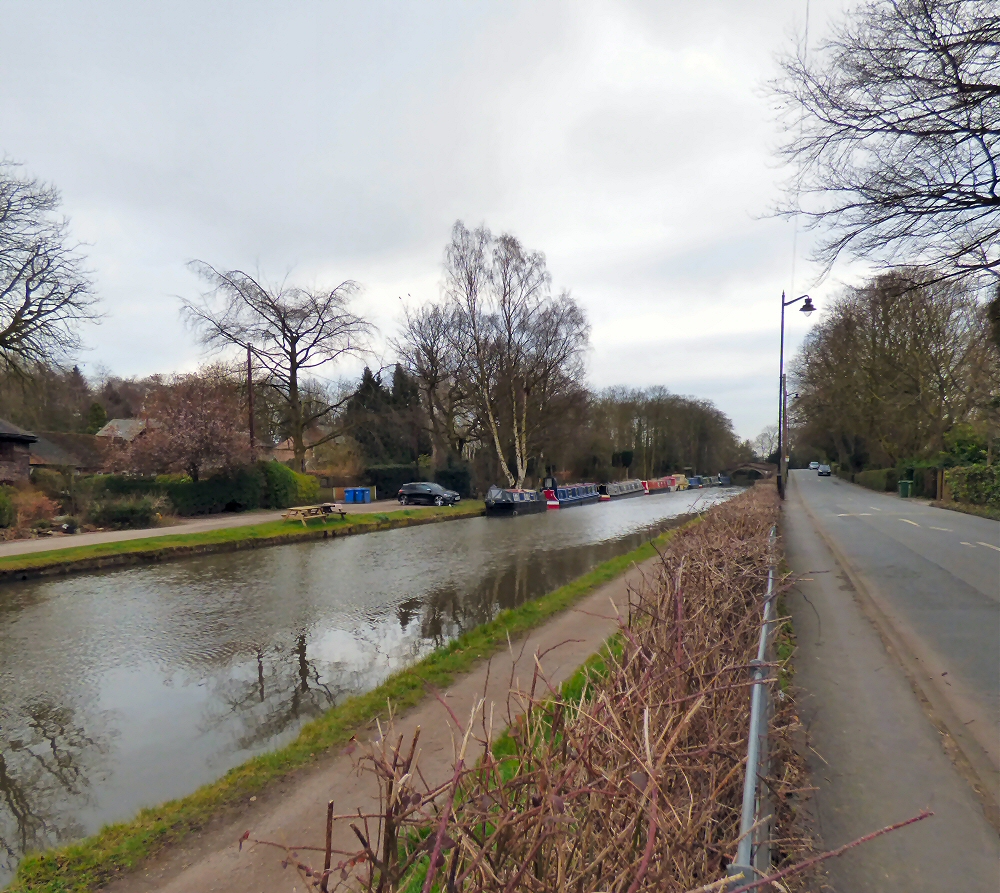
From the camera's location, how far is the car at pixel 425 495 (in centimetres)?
Answer: 3269

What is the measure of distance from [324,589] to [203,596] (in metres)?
2.17

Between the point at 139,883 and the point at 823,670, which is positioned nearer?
the point at 139,883

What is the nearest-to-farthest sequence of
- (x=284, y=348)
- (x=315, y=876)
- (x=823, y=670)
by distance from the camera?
1. (x=315, y=876)
2. (x=823, y=670)
3. (x=284, y=348)

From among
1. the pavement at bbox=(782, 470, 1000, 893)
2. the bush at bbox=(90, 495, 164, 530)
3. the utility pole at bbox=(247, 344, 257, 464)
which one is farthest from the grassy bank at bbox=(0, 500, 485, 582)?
the pavement at bbox=(782, 470, 1000, 893)

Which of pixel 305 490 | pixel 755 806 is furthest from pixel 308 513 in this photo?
pixel 755 806

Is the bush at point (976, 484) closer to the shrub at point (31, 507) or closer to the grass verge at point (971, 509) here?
the grass verge at point (971, 509)

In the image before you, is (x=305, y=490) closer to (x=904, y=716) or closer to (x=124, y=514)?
A: (x=124, y=514)

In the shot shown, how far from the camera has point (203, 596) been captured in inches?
468

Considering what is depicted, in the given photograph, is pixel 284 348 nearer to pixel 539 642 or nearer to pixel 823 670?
pixel 539 642

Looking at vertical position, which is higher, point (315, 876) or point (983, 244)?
point (983, 244)

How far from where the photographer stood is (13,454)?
24875 millimetres

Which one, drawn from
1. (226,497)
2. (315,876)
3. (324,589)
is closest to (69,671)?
(324,589)

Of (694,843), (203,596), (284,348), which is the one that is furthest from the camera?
(284,348)

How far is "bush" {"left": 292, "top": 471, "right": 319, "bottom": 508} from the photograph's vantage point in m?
29.2
